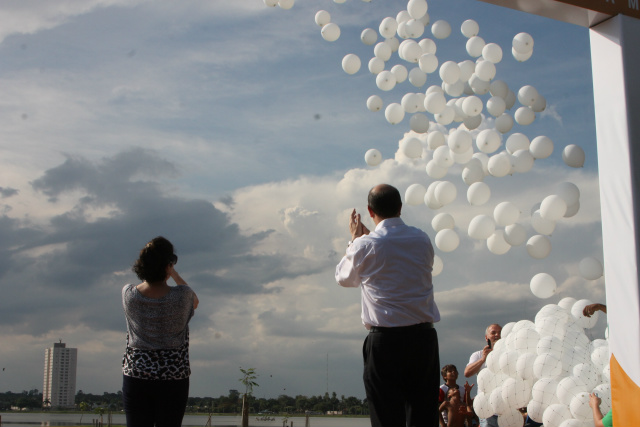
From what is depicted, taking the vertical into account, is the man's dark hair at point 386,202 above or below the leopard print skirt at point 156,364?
above

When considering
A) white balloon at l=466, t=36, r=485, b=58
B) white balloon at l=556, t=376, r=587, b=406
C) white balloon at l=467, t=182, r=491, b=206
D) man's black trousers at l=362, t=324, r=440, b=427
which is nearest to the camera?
man's black trousers at l=362, t=324, r=440, b=427

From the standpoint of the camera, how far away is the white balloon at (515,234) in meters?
5.00

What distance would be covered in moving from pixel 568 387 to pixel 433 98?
2.52m

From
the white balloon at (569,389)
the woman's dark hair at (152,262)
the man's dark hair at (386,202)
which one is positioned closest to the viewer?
the man's dark hair at (386,202)

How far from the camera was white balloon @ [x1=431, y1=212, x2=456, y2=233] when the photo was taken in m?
5.19

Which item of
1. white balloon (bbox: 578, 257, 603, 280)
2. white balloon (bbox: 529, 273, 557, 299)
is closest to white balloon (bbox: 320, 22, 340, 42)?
white balloon (bbox: 529, 273, 557, 299)

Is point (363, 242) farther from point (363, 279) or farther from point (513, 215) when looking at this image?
point (513, 215)

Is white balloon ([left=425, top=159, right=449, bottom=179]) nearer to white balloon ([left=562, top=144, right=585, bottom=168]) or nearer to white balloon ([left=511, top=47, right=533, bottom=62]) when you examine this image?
white balloon ([left=562, top=144, right=585, bottom=168])

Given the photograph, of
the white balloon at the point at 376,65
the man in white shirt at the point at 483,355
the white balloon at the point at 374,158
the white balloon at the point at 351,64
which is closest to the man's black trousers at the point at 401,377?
the man in white shirt at the point at 483,355

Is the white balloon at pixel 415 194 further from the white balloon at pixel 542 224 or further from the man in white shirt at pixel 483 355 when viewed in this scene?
the man in white shirt at pixel 483 355

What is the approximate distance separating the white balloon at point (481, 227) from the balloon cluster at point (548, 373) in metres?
0.76

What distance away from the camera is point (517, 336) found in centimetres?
450

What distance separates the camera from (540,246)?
5016mm

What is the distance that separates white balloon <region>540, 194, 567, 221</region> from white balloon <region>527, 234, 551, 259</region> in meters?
0.20
